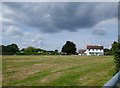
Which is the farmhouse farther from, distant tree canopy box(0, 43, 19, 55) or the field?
the field

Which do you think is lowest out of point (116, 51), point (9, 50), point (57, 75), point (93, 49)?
point (57, 75)

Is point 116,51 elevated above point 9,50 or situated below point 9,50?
below

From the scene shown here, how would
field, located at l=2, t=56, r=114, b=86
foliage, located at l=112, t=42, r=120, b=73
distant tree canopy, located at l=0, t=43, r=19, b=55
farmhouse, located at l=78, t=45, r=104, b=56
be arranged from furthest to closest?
1. farmhouse, located at l=78, t=45, r=104, b=56
2. distant tree canopy, located at l=0, t=43, r=19, b=55
3. field, located at l=2, t=56, r=114, b=86
4. foliage, located at l=112, t=42, r=120, b=73

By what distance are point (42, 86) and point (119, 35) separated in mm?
4452

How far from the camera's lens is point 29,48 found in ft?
391

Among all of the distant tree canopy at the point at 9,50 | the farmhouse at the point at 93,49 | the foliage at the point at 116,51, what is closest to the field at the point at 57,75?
the foliage at the point at 116,51

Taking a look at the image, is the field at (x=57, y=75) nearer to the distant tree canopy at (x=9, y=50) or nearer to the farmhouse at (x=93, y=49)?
the distant tree canopy at (x=9, y=50)

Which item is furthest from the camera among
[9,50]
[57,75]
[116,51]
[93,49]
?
[93,49]

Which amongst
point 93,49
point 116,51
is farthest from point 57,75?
point 93,49

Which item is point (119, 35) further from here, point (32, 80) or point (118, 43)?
point (32, 80)

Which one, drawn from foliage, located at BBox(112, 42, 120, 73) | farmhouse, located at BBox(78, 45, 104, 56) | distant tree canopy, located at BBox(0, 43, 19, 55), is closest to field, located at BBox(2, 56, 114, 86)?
foliage, located at BBox(112, 42, 120, 73)

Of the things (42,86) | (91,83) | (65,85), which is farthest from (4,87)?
(91,83)

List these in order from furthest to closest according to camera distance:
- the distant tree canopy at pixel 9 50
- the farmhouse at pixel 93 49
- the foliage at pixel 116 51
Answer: the farmhouse at pixel 93 49, the distant tree canopy at pixel 9 50, the foliage at pixel 116 51

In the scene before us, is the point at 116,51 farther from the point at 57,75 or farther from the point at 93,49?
the point at 93,49
